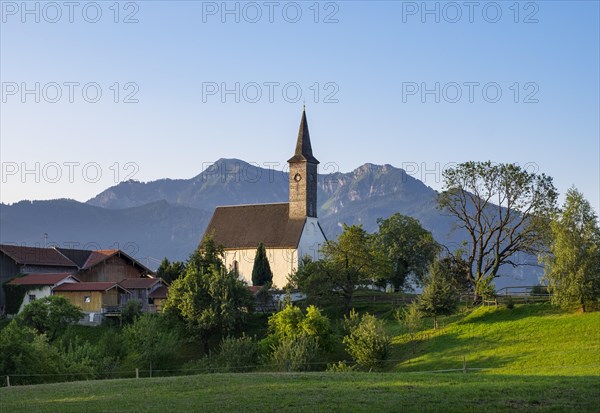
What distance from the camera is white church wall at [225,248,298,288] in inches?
3794

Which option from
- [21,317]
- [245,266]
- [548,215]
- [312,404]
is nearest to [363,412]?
[312,404]

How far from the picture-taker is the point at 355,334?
53719mm

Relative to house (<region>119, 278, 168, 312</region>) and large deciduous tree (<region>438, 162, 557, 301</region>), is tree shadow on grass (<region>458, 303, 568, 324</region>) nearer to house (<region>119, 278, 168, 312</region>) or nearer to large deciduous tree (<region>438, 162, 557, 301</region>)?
large deciduous tree (<region>438, 162, 557, 301</region>)

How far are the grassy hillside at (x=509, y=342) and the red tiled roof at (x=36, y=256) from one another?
39.6m

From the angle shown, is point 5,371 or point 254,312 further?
point 254,312

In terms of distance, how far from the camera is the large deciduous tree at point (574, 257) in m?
56.6

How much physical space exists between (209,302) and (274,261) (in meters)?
32.0

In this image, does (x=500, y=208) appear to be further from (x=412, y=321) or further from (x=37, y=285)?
(x=37, y=285)

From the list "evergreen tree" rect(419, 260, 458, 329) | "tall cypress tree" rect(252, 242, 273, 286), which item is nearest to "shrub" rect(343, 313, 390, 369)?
"evergreen tree" rect(419, 260, 458, 329)

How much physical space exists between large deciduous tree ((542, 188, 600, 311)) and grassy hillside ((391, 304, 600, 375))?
1423mm

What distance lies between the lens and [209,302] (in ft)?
218

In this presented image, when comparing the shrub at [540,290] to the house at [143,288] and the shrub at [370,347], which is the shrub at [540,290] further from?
the house at [143,288]

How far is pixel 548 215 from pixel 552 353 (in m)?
19.2

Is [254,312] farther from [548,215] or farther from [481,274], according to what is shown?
[548,215]
